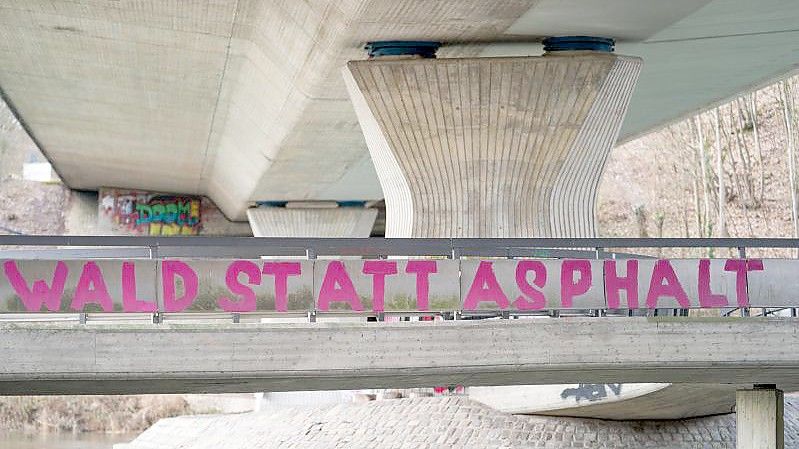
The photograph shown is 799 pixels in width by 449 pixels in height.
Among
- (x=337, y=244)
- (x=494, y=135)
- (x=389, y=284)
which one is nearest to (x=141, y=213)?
(x=494, y=135)

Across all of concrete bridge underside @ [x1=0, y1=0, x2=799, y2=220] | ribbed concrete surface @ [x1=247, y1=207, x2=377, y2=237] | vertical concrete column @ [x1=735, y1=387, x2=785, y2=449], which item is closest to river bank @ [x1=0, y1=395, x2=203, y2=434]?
ribbed concrete surface @ [x1=247, y1=207, x2=377, y2=237]

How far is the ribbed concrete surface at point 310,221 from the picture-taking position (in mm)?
42125

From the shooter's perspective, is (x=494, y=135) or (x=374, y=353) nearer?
(x=374, y=353)

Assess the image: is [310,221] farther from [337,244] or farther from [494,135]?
[337,244]

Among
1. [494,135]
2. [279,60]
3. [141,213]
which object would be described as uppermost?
[279,60]

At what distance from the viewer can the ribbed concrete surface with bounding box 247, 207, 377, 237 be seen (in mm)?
42125

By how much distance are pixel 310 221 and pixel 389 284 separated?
28.6 metres

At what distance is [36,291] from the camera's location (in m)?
13.4

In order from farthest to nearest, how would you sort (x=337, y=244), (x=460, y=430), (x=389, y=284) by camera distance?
(x=460, y=430)
(x=337, y=244)
(x=389, y=284)

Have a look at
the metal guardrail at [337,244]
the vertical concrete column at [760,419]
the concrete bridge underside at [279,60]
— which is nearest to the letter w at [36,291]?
the metal guardrail at [337,244]

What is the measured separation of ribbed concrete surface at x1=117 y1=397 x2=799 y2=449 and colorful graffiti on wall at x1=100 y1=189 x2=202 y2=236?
20.2 m

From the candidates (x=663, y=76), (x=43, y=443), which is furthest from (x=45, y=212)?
(x=663, y=76)

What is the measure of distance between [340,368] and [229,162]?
24.2 metres

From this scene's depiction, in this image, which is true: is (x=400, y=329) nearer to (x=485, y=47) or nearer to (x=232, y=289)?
(x=232, y=289)
